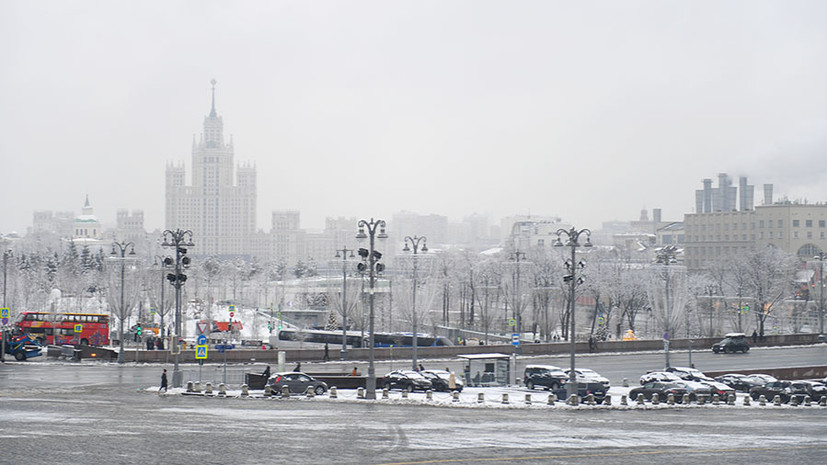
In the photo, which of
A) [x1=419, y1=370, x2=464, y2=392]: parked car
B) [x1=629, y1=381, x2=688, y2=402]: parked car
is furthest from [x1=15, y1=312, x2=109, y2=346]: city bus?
[x1=629, y1=381, x2=688, y2=402]: parked car

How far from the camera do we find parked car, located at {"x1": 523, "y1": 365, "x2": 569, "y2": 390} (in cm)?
3875

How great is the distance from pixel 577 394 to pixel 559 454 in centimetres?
1442

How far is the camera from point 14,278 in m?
93.9

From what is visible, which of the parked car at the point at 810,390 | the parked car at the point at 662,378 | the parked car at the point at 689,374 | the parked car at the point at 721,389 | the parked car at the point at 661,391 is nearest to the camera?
the parked car at the point at 661,391

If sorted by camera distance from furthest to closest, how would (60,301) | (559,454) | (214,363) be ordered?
(60,301)
(214,363)
(559,454)

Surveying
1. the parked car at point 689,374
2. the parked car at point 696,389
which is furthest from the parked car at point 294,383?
the parked car at point 689,374

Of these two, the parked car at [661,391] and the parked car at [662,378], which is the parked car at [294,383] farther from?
the parked car at [662,378]

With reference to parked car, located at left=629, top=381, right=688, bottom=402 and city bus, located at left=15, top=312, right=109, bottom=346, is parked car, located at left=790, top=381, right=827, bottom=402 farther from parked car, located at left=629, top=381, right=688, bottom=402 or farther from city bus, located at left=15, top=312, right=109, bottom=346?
city bus, located at left=15, top=312, right=109, bottom=346

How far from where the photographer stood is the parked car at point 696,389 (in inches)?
1387

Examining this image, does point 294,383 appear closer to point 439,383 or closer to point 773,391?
point 439,383

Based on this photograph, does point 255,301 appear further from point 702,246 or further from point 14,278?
point 702,246

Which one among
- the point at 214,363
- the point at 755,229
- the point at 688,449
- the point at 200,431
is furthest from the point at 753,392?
the point at 755,229

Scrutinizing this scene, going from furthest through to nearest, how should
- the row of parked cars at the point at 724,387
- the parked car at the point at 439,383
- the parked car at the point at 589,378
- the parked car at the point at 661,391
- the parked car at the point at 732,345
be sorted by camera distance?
the parked car at the point at 732,345 < the parked car at the point at 439,383 < the parked car at the point at 589,378 < the row of parked cars at the point at 724,387 < the parked car at the point at 661,391

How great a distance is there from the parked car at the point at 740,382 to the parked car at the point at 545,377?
7.20 meters
